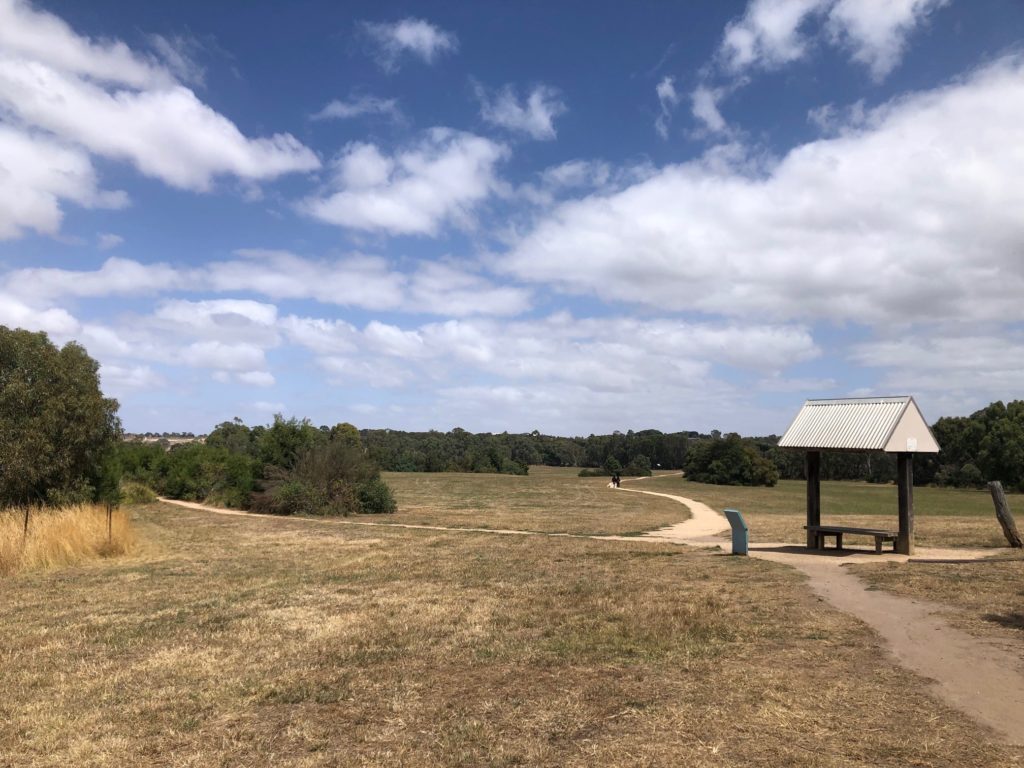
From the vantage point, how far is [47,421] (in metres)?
18.3

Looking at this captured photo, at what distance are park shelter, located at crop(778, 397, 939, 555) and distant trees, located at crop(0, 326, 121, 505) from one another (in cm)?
1779

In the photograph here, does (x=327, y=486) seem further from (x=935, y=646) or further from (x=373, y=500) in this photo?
(x=935, y=646)

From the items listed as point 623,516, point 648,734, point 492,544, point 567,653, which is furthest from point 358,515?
point 648,734

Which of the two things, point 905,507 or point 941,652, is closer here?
point 941,652

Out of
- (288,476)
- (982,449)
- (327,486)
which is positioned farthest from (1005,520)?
(982,449)

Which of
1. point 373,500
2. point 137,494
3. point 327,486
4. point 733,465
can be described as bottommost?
point 137,494

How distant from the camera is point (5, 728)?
517 centimetres

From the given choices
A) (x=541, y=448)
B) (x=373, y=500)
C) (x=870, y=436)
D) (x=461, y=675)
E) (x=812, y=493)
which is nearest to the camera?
(x=461, y=675)

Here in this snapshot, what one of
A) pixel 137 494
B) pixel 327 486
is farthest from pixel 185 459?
pixel 327 486

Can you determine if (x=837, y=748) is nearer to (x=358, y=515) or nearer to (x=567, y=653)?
(x=567, y=653)

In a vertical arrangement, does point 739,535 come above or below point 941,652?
above

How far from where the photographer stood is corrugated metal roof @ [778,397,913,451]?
1403cm

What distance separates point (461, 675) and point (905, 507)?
11.4 metres

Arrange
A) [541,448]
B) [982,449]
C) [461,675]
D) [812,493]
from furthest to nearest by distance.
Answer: [541,448], [982,449], [812,493], [461,675]
